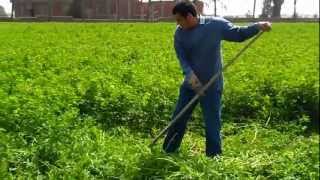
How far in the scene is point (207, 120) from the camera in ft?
20.1

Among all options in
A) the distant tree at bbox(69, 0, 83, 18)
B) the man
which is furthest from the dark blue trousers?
the distant tree at bbox(69, 0, 83, 18)

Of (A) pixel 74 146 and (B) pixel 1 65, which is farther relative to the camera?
(B) pixel 1 65

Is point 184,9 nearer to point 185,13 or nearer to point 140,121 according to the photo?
point 185,13

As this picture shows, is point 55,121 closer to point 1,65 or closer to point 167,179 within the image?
point 167,179

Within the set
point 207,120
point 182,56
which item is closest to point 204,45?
point 182,56

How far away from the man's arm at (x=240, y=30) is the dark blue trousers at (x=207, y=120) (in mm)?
560

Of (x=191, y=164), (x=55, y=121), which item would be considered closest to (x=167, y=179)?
(x=191, y=164)

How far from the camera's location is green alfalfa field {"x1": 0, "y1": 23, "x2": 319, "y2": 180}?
5.16 meters

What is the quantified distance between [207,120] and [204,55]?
66 centimetres

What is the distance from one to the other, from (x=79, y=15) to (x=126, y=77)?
46.4 meters

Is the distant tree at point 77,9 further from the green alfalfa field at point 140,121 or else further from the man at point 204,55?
the man at point 204,55

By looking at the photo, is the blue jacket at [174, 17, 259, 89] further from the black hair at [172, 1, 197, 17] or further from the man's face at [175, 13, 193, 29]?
the black hair at [172, 1, 197, 17]

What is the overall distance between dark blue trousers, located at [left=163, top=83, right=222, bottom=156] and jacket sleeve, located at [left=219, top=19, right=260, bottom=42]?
0.55m

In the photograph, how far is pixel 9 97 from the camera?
6223 mm
